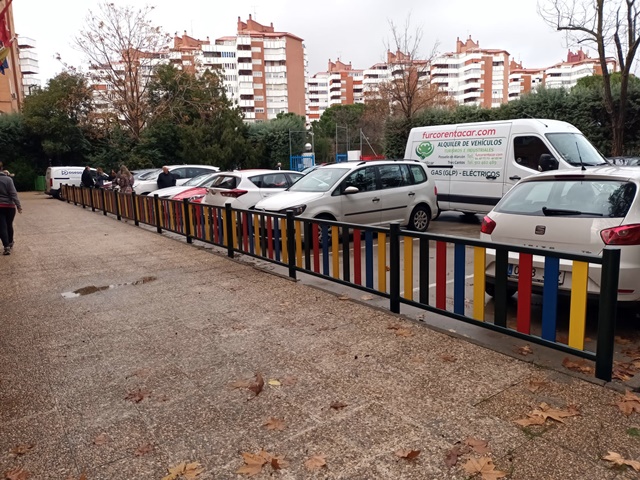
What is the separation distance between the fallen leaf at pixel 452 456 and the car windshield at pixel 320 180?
7093 millimetres

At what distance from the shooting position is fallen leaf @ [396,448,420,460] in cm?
281

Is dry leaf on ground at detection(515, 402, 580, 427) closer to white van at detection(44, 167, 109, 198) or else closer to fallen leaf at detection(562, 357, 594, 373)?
fallen leaf at detection(562, 357, 594, 373)

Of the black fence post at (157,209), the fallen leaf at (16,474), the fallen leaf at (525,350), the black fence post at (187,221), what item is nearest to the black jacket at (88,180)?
the black fence post at (157,209)

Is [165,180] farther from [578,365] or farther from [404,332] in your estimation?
[578,365]

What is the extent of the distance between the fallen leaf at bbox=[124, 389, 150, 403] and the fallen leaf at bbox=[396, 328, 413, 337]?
2306 millimetres

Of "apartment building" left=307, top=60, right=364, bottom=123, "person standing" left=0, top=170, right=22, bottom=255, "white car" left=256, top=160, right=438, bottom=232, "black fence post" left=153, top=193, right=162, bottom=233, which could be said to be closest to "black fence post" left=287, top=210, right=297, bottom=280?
"white car" left=256, top=160, right=438, bottom=232

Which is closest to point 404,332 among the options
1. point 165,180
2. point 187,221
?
point 187,221

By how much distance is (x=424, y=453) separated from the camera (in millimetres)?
2857

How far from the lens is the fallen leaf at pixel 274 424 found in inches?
125

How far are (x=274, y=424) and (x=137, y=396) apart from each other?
1129 millimetres

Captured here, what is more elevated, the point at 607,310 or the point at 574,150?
the point at 574,150

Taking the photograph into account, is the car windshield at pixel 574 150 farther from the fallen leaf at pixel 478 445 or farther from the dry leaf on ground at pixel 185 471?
the dry leaf on ground at pixel 185 471

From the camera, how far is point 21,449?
9.94 ft

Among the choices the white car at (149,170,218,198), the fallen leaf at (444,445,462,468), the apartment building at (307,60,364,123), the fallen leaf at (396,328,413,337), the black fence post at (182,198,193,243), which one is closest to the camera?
the fallen leaf at (444,445,462,468)
